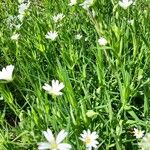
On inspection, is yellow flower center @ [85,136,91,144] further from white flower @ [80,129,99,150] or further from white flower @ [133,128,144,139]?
white flower @ [133,128,144,139]

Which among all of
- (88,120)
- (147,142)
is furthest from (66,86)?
(147,142)

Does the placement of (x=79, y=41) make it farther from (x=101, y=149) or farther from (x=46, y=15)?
Result: (x=101, y=149)

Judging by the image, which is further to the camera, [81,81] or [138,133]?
[81,81]

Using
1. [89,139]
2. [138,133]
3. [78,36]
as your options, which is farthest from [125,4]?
[89,139]

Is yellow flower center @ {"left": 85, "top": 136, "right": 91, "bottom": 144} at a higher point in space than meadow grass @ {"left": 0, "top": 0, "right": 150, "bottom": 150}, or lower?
lower

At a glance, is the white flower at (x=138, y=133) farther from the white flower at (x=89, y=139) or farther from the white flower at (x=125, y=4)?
the white flower at (x=125, y=4)

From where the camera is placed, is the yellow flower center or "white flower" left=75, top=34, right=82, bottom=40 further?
"white flower" left=75, top=34, right=82, bottom=40

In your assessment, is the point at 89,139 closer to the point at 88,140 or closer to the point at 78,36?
the point at 88,140

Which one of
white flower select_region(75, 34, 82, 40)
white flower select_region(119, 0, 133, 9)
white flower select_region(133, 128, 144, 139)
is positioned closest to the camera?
white flower select_region(133, 128, 144, 139)

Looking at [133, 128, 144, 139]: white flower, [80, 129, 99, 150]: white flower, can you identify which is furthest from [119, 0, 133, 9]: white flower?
Answer: [80, 129, 99, 150]: white flower
